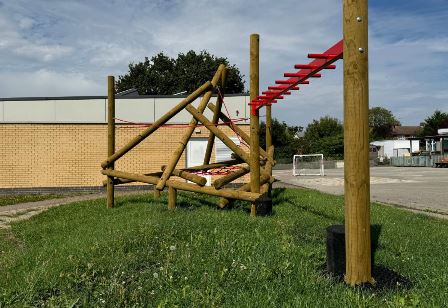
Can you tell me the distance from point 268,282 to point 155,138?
14.0 meters

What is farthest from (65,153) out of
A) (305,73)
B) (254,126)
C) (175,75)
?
(175,75)

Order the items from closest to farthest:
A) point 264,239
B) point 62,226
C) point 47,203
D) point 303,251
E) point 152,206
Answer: point 303,251
point 264,239
point 62,226
point 152,206
point 47,203

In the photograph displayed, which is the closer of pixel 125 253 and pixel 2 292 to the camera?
pixel 2 292

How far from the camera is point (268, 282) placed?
12.9ft

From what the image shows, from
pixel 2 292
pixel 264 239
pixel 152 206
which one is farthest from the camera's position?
pixel 152 206

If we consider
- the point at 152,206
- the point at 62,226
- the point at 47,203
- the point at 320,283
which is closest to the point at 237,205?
the point at 152,206

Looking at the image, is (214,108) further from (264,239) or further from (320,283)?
(320,283)

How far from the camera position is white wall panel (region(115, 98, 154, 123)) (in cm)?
1731

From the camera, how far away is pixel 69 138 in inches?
679

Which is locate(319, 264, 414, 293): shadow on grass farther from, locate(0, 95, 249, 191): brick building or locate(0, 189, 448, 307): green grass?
locate(0, 95, 249, 191): brick building

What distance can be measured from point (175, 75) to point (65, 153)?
35753 mm

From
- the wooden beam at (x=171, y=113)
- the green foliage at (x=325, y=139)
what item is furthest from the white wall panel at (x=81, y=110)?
the green foliage at (x=325, y=139)

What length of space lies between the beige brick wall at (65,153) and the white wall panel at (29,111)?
276mm

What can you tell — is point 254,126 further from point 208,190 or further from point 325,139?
point 325,139
